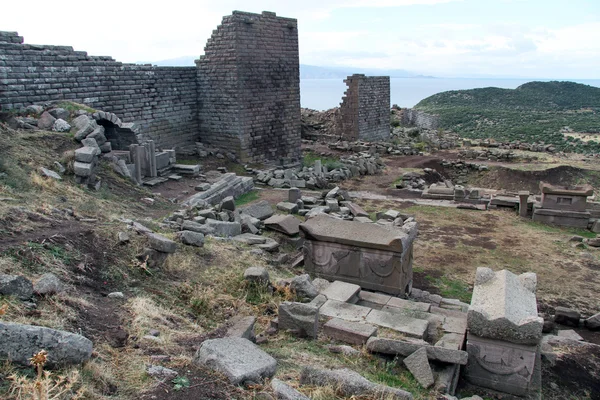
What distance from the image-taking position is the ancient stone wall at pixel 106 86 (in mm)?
11762

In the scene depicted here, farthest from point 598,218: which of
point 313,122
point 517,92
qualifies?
point 517,92

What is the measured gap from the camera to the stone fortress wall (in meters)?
14.5

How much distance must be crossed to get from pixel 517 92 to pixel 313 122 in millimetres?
43291

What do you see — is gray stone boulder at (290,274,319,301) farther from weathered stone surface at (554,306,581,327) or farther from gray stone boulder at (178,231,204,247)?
weathered stone surface at (554,306,581,327)

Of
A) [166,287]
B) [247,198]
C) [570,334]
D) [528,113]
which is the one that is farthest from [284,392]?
[528,113]

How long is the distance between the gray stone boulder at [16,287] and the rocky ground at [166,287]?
0.05 metres

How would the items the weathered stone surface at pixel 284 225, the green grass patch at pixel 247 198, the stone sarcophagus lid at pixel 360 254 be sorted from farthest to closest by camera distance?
the green grass patch at pixel 247 198, the weathered stone surface at pixel 284 225, the stone sarcophagus lid at pixel 360 254

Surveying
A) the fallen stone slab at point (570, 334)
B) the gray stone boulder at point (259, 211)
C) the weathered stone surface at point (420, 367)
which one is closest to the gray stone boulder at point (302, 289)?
the weathered stone surface at point (420, 367)

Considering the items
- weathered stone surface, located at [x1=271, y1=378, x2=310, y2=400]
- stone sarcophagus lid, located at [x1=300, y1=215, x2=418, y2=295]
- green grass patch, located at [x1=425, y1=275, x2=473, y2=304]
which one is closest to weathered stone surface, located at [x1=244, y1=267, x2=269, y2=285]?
stone sarcophagus lid, located at [x1=300, y1=215, x2=418, y2=295]

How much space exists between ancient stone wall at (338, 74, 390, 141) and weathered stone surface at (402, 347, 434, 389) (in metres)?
20.8

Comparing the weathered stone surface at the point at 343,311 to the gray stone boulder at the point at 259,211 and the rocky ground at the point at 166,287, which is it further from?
the gray stone boulder at the point at 259,211

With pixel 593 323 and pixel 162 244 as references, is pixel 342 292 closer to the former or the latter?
pixel 162 244

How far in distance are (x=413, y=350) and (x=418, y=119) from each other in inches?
1321

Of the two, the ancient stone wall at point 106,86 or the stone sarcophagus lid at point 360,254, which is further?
the ancient stone wall at point 106,86
